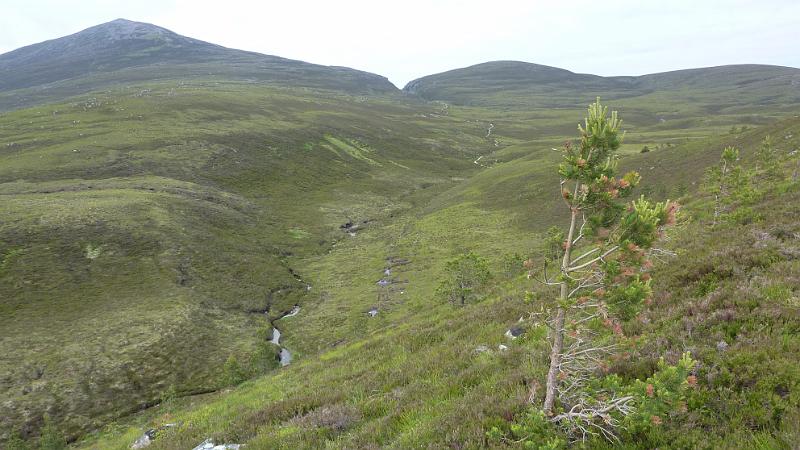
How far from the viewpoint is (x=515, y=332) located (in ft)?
52.9

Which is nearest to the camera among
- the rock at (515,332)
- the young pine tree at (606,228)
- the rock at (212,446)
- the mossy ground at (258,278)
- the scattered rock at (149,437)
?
the young pine tree at (606,228)

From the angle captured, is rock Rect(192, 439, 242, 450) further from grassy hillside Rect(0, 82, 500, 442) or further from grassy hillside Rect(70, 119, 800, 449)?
→ grassy hillside Rect(0, 82, 500, 442)

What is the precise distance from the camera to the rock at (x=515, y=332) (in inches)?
620

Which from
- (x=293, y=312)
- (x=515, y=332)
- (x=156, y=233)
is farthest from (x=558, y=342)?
(x=156, y=233)

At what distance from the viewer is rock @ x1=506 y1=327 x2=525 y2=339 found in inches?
620

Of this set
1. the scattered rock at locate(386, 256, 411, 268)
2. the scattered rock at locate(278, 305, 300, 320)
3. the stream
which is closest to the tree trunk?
the stream

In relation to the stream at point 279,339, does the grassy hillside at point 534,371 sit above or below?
above

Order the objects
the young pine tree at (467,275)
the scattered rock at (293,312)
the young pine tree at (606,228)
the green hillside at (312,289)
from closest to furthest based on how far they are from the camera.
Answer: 1. the young pine tree at (606,228)
2. the green hillside at (312,289)
3. the young pine tree at (467,275)
4. the scattered rock at (293,312)

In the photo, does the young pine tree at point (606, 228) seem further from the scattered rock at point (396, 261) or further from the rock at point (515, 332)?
the scattered rock at point (396, 261)

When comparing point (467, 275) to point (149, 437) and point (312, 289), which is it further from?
point (149, 437)

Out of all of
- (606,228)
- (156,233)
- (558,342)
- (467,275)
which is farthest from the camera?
(156,233)

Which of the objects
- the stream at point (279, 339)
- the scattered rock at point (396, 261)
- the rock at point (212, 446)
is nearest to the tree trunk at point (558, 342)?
the rock at point (212, 446)

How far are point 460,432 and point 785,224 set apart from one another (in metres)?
17.3

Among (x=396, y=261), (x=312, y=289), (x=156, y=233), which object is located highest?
(x=156, y=233)
